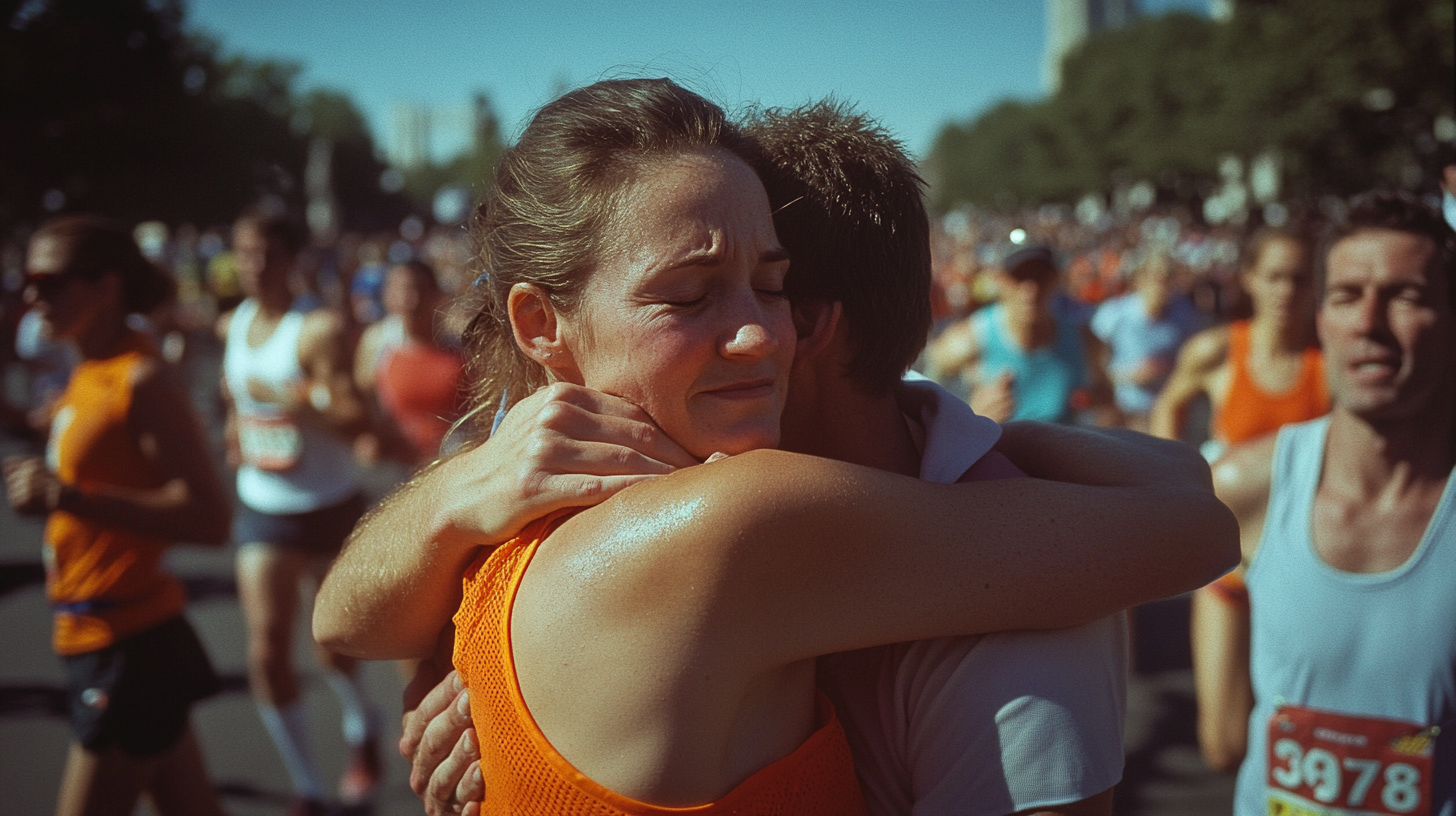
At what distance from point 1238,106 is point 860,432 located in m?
36.5

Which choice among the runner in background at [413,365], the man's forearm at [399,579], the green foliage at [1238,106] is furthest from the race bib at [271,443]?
the green foliage at [1238,106]

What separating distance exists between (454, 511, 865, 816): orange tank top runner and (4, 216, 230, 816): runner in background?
2456 mm

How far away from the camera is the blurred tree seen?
31.3 metres

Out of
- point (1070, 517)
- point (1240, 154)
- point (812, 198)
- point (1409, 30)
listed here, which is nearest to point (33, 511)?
point (812, 198)

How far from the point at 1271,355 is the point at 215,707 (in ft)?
17.0

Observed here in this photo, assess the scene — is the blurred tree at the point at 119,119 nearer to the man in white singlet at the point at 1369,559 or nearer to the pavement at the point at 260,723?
the pavement at the point at 260,723

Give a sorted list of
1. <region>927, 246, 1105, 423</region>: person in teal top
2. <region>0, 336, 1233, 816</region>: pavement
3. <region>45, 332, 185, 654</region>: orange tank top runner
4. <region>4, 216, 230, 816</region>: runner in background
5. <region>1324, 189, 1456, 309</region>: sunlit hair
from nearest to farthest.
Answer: <region>1324, 189, 1456, 309</region>: sunlit hair < <region>4, 216, 230, 816</region>: runner in background < <region>45, 332, 185, 654</region>: orange tank top runner < <region>0, 336, 1233, 816</region>: pavement < <region>927, 246, 1105, 423</region>: person in teal top

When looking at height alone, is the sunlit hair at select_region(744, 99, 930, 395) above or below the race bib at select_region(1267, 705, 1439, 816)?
above

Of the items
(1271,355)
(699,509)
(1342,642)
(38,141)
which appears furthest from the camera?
(38,141)

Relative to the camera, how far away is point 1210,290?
2347cm

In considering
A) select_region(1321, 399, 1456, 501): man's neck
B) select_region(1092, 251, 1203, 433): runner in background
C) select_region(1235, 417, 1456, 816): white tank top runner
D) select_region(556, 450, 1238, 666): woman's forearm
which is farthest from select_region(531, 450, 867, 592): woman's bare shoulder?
select_region(1092, 251, 1203, 433): runner in background

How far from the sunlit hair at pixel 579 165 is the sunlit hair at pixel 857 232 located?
10 centimetres

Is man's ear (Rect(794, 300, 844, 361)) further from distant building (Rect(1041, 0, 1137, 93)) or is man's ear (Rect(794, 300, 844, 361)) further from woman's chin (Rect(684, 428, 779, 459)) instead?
distant building (Rect(1041, 0, 1137, 93))

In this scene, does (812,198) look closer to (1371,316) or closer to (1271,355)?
(1371,316)
